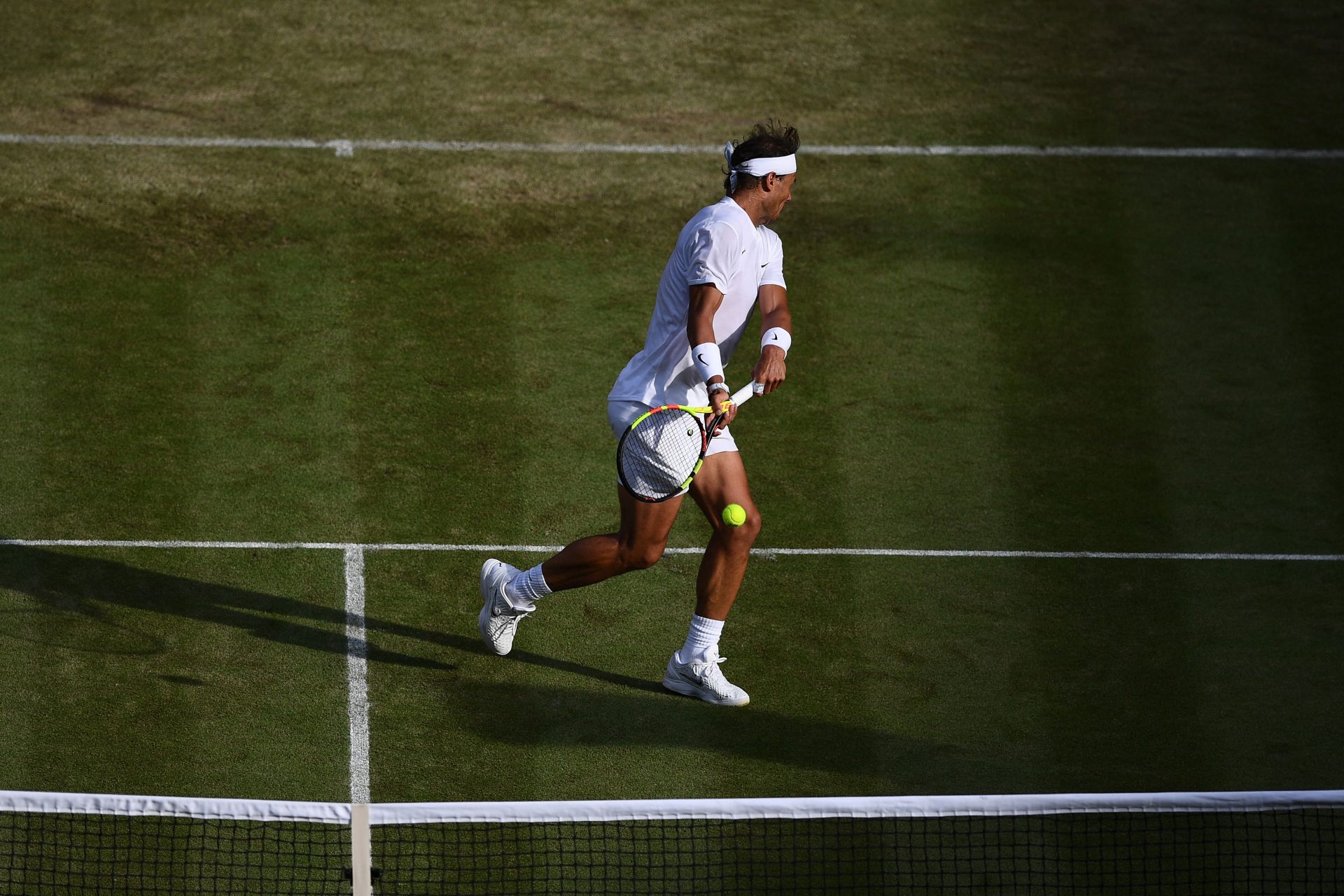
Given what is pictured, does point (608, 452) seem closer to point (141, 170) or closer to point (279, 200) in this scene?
point (279, 200)

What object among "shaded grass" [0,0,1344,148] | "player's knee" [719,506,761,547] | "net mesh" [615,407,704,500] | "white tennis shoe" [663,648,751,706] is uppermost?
"shaded grass" [0,0,1344,148]

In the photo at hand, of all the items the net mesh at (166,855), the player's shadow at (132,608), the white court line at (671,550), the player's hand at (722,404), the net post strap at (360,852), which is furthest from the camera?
the white court line at (671,550)

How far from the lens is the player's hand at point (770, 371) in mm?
6301

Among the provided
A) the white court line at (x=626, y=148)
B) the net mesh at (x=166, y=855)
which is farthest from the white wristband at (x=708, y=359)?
the white court line at (x=626, y=148)

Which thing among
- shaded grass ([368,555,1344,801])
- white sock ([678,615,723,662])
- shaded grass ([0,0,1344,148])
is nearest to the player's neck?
white sock ([678,615,723,662])

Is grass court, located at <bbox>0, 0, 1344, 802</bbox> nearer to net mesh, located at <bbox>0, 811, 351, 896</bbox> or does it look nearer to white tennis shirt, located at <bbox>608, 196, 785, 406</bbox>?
net mesh, located at <bbox>0, 811, 351, 896</bbox>

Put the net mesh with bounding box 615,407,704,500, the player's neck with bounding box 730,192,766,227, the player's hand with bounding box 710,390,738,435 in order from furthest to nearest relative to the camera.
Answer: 1. the player's neck with bounding box 730,192,766,227
2. the net mesh with bounding box 615,407,704,500
3. the player's hand with bounding box 710,390,738,435

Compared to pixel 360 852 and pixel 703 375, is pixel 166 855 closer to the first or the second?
pixel 360 852

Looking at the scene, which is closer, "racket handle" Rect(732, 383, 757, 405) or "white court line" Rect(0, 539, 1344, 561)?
"racket handle" Rect(732, 383, 757, 405)

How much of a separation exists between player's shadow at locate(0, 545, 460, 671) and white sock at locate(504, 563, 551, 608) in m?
→ 0.51

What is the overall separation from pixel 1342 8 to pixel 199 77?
9.05 meters

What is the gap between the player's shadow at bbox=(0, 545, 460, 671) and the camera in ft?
23.4

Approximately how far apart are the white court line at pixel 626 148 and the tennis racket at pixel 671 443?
5.35m

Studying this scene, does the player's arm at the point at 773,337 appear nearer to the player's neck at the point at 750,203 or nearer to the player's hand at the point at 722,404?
the player's hand at the point at 722,404
